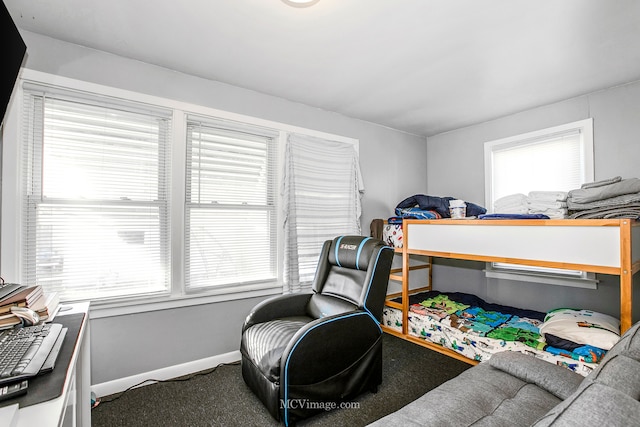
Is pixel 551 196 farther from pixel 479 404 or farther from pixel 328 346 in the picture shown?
pixel 328 346

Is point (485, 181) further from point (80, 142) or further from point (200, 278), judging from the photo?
point (80, 142)

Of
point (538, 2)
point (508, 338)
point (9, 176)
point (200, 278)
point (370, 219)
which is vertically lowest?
point (508, 338)

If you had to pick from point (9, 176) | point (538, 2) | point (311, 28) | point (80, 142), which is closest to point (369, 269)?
point (311, 28)

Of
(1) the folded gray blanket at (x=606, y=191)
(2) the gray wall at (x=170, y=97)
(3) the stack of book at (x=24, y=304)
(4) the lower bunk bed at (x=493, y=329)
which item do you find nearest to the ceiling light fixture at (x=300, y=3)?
(2) the gray wall at (x=170, y=97)

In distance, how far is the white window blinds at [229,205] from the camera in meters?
2.51

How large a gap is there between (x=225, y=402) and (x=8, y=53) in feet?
7.70

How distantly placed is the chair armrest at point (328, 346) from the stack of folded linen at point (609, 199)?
1.79 m

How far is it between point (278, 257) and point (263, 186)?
28.1 inches

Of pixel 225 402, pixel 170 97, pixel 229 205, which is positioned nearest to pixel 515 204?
pixel 229 205

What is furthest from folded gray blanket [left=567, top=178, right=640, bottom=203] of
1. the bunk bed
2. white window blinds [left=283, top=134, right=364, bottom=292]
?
white window blinds [left=283, top=134, right=364, bottom=292]

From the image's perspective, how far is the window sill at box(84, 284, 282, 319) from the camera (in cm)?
212

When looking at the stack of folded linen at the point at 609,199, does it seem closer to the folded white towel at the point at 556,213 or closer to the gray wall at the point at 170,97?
the folded white towel at the point at 556,213

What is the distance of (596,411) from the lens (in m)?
0.65

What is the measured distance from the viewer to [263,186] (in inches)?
114
